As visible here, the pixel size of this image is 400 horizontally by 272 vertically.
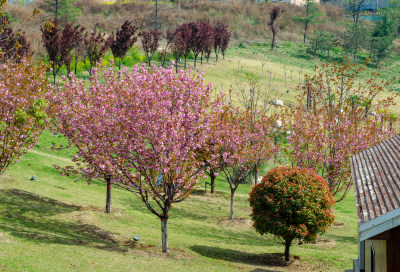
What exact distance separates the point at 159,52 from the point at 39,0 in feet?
141

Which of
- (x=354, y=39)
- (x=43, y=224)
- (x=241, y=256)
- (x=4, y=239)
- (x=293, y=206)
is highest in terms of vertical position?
(x=354, y=39)

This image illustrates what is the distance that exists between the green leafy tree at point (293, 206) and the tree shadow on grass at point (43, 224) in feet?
20.4

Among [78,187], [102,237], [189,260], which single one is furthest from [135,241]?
[78,187]

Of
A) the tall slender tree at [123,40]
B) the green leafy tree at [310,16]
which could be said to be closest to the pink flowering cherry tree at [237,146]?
the tall slender tree at [123,40]

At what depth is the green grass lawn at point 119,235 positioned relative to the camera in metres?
17.1

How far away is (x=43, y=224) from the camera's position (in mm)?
20797

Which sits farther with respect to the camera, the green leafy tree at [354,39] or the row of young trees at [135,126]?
the green leafy tree at [354,39]

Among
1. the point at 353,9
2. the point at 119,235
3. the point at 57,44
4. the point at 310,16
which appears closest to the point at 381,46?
the point at 310,16

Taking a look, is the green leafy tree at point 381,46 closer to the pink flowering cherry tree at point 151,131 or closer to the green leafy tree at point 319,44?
the green leafy tree at point 319,44

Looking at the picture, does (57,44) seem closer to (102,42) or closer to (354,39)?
(102,42)

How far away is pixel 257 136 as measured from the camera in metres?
31.9

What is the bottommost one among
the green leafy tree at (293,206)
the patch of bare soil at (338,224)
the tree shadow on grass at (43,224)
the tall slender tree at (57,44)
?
the patch of bare soil at (338,224)

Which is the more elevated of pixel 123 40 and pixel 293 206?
pixel 123 40

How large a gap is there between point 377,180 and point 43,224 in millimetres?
14742
